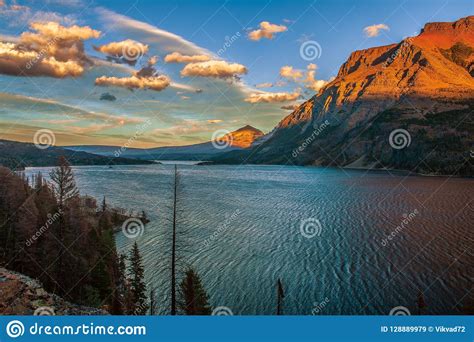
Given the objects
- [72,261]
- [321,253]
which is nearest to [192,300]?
[72,261]

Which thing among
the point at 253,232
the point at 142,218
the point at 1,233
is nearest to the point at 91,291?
the point at 1,233

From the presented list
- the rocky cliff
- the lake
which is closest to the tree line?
the lake

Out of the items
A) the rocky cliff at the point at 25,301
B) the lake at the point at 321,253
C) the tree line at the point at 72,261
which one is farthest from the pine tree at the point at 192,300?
the rocky cliff at the point at 25,301

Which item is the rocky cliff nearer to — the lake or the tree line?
the tree line

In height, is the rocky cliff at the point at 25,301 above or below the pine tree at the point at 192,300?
above

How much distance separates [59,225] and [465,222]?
6962cm

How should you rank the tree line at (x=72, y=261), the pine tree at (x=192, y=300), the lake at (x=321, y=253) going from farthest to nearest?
the lake at (x=321, y=253)
the tree line at (x=72, y=261)
the pine tree at (x=192, y=300)

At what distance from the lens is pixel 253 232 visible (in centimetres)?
5991

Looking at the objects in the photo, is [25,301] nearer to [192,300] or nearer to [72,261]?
[192,300]

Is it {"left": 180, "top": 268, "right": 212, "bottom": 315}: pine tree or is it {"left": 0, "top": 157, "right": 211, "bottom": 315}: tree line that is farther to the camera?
{"left": 0, "top": 157, "right": 211, "bottom": 315}: tree line

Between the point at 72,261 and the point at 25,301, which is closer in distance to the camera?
the point at 25,301

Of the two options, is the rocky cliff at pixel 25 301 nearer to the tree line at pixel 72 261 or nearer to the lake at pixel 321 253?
the tree line at pixel 72 261

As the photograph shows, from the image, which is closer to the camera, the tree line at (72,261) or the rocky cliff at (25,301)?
the rocky cliff at (25,301)
